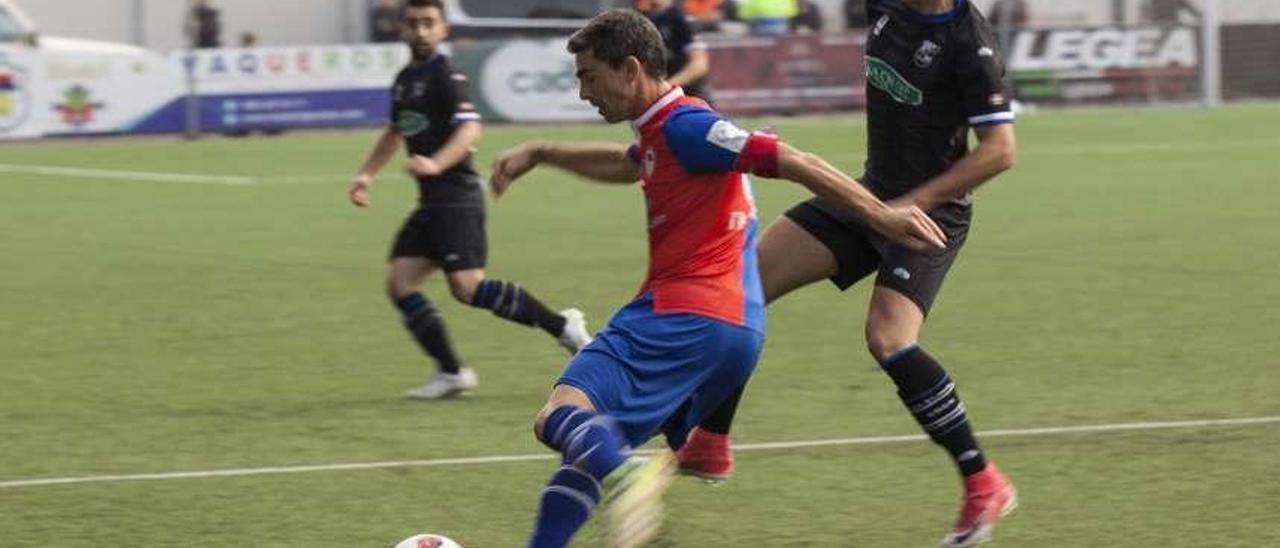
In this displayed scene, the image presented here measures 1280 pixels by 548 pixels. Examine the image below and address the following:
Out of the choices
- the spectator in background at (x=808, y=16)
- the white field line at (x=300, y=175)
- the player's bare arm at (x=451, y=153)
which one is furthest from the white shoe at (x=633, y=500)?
the spectator in background at (x=808, y=16)

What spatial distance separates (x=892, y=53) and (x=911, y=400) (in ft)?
3.65

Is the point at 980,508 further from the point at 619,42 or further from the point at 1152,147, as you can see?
the point at 1152,147

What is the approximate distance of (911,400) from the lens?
7504mm

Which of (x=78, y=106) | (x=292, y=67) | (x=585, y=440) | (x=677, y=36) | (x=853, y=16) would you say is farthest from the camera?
(x=853, y=16)

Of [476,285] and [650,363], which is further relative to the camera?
[476,285]

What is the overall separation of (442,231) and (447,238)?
4cm

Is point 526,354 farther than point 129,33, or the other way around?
point 129,33

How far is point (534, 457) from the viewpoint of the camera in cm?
912

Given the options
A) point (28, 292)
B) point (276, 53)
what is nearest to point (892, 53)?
point (28, 292)

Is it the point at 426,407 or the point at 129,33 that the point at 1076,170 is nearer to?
the point at 426,407

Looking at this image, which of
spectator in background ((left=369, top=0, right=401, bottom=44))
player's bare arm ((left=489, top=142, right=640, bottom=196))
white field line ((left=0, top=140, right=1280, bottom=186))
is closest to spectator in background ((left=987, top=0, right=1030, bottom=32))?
spectator in background ((left=369, top=0, right=401, bottom=44))

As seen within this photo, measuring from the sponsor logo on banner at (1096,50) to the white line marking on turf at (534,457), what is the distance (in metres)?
27.4

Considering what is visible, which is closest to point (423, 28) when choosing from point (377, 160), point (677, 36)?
point (377, 160)

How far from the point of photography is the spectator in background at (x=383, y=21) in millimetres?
38188
